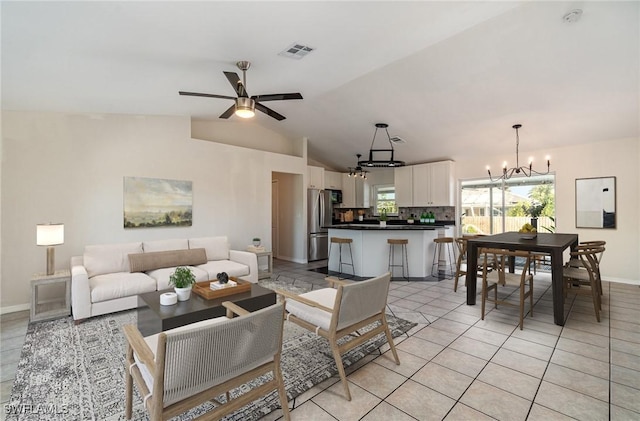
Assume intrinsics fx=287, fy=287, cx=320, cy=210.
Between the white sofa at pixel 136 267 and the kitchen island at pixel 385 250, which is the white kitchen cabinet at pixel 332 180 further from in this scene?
the white sofa at pixel 136 267

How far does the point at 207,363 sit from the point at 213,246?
394 cm

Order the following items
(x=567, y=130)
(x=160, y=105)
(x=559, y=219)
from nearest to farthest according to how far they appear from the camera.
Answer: (x=160, y=105) → (x=567, y=130) → (x=559, y=219)

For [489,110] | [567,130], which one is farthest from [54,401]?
[567,130]

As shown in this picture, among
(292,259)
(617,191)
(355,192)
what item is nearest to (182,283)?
(292,259)

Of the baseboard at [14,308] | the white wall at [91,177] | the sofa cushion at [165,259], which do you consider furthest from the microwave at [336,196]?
the baseboard at [14,308]

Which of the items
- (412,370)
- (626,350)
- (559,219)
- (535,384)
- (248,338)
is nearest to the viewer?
(248,338)

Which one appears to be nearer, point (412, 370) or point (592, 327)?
point (412, 370)

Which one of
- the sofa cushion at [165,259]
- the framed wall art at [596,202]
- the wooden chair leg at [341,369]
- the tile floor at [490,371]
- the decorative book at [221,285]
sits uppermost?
the framed wall art at [596,202]

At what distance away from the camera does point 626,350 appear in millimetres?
2754

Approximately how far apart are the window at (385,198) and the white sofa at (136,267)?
4774mm

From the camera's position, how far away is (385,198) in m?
8.65

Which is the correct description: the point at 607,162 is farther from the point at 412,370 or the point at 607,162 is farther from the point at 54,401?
the point at 54,401

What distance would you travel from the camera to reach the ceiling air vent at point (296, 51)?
3.20 metres

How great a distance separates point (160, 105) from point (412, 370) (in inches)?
195
